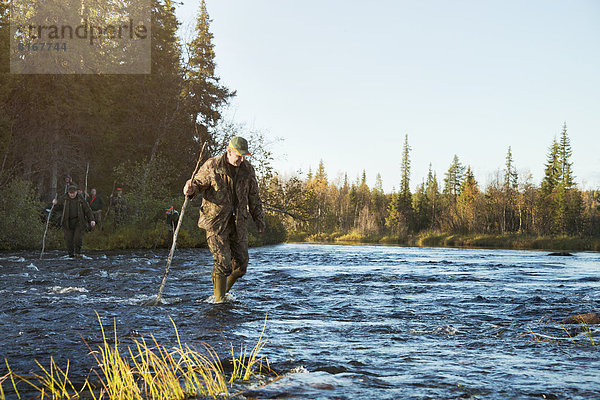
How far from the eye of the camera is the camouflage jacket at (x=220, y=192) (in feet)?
25.5

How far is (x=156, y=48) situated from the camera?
39.0 m

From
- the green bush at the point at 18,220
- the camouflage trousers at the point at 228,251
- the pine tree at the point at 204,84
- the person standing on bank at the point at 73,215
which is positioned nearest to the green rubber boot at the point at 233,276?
the camouflage trousers at the point at 228,251

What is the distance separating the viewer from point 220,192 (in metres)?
7.82

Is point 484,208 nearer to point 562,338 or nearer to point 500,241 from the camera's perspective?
point 500,241

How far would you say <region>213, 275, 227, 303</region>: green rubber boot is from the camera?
819cm

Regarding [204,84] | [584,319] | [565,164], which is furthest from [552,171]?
[584,319]

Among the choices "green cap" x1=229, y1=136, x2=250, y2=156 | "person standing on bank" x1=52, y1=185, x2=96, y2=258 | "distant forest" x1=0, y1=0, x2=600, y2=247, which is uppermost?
"distant forest" x1=0, y1=0, x2=600, y2=247

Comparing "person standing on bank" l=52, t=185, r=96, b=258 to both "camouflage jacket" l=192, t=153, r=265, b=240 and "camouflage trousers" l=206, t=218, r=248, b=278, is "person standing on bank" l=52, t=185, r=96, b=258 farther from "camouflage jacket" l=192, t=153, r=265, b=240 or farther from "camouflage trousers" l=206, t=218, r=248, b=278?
"camouflage jacket" l=192, t=153, r=265, b=240

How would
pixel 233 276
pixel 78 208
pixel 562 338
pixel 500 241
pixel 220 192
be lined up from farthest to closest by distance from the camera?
pixel 500 241
pixel 78 208
pixel 233 276
pixel 220 192
pixel 562 338

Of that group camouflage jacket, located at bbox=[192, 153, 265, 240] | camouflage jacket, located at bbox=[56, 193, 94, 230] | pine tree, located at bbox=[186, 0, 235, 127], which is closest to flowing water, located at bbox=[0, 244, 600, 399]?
camouflage jacket, located at bbox=[192, 153, 265, 240]

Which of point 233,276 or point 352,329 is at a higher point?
point 233,276

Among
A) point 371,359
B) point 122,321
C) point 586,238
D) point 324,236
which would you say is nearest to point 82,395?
point 371,359

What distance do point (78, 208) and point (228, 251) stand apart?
10456 millimetres

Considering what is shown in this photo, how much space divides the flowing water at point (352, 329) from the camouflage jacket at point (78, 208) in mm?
4181
